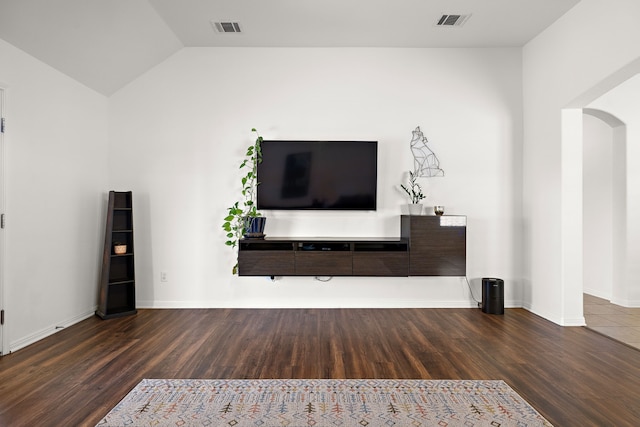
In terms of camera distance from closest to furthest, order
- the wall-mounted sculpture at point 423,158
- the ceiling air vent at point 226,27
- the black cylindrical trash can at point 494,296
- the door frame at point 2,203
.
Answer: the door frame at point 2,203 → the ceiling air vent at point 226,27 → the black cylindrical trash can at point 494,296 → the wall-mounted sculpture at point 423,158

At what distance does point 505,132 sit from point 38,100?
468 cm

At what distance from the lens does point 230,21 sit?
379 centimetres

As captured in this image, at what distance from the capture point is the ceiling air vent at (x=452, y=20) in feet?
12.1

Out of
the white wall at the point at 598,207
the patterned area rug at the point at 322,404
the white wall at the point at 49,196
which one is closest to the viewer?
the patterned area rug at the point at 322,404

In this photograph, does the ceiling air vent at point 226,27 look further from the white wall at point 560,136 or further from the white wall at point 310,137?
the white wall at point 560,136

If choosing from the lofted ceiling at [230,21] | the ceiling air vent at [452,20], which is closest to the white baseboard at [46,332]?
the lofted ceiling at [230,21]

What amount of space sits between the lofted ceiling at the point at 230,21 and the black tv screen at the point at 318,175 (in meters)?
1.15

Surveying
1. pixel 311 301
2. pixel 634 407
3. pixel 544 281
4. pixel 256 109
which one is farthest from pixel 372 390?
pixel 256 109

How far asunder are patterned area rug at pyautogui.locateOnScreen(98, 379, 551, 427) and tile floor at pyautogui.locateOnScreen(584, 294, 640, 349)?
172 cm

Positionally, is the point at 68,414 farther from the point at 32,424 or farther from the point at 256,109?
the point at 256,109

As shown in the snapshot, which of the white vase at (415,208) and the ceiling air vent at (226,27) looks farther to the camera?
the white vase at (415,208)

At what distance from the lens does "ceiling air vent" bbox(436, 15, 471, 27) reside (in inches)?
146

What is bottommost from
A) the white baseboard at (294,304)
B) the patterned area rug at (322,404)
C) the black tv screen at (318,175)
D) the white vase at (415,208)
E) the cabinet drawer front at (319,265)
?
the patterned area rug at (322,404)

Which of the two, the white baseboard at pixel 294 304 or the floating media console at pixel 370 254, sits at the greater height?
the floating media console at pixel 370 254
